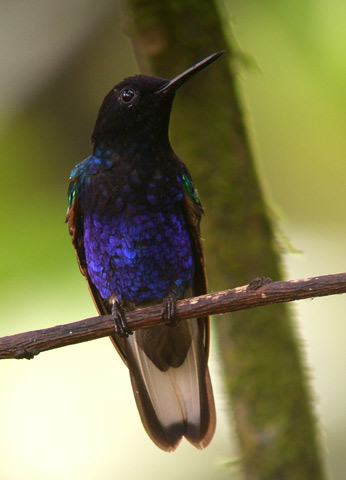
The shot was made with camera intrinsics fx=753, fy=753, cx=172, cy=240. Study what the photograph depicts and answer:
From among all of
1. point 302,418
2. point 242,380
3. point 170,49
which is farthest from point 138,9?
point 302,418

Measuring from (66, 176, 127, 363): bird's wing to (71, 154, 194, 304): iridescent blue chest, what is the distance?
3 cm

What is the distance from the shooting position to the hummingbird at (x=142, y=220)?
12.2 feet

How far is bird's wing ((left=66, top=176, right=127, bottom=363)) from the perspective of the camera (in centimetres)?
385

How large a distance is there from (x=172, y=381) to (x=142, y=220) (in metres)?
1.00

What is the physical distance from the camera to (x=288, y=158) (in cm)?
473

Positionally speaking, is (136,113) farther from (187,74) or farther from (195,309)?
(195,309)

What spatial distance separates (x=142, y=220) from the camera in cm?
370

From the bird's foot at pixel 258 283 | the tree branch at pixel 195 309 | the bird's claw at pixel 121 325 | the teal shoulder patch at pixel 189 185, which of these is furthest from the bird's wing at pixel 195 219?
the bird's foot at pixel 258 283

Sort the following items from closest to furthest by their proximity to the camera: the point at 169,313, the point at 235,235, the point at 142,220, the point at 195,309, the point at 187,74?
1. the point at 195,309
2. the point at 169,313
3. the point at 187,74
4. the point at 235,235
5. the point at 142,220

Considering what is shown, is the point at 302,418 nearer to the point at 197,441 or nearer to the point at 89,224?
the point at 197,441

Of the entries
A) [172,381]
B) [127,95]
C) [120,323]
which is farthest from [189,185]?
[172,381]

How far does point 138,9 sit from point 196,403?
2.05m

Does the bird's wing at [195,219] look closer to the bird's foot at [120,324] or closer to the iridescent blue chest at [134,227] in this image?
the iridescent blue chest at [134,227]

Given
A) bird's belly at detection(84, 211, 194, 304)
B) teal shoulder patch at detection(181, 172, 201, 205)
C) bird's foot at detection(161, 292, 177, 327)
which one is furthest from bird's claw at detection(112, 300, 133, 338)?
teal shoulder patch at detection(181, 172, 201, 205)
